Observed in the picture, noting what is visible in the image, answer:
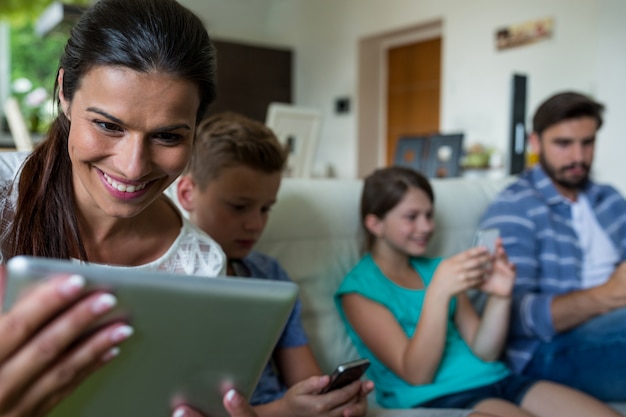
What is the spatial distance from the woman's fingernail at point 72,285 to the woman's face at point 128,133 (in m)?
0.27

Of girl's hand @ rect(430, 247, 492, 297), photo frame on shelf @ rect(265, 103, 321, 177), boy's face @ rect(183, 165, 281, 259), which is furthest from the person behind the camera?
photo frame on shelf @ rect(265, 103, 321, 177)

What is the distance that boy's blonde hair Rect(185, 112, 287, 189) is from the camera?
3.84 ft

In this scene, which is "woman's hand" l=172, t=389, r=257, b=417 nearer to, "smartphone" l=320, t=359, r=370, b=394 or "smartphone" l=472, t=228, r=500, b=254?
"smartphone" l=320, t=359, r=370, b=394

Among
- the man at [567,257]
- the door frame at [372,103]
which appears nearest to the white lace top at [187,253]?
the man at [567,257]

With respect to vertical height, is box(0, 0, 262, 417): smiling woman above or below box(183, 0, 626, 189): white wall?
below

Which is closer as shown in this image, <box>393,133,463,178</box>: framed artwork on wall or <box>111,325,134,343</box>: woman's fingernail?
<box>111,325,134,343</box>: woman's fingernail

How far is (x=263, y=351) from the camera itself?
605mm

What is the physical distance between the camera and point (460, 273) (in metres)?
1.27

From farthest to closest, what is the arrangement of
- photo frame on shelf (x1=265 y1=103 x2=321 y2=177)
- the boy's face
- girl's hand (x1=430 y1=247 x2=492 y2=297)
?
photo frame on shelf (x1=265 y1=103 x2=321 y2=177), girl's hand (x1=430 y1=247 x2=492 y2=297), the boy's face

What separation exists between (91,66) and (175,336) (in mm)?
366

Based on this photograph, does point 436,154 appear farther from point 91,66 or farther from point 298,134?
point 91,66

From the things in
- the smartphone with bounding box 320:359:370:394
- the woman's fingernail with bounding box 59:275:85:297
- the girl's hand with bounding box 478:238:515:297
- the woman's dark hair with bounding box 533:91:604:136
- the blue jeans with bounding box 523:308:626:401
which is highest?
the woman's dark hair with bounding box 533:91:604:136

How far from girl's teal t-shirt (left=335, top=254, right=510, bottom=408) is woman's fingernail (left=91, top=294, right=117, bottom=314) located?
3.07ft

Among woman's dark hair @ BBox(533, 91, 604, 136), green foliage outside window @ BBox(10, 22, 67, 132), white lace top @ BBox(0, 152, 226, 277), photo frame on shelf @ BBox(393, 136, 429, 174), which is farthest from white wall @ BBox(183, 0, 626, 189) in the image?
white lace top @ BBox(0, 152, 226, 277)
